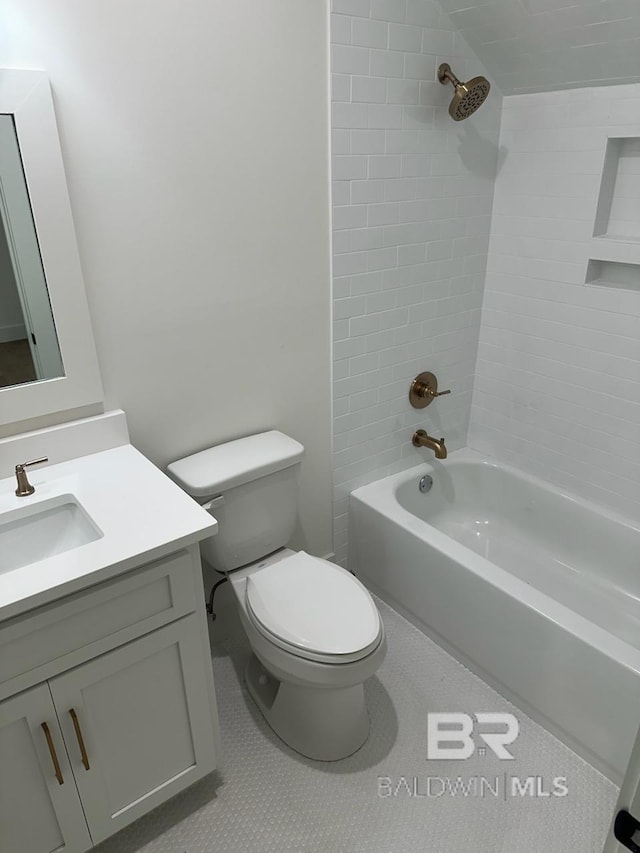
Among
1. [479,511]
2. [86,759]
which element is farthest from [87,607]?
[479,511]

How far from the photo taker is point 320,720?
170cm

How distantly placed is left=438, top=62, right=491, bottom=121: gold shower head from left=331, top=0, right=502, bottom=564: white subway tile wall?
1.9 inches

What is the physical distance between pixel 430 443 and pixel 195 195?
4.16 feet

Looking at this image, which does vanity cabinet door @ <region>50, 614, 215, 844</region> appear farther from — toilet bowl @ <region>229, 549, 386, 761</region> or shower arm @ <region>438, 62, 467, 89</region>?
shower arm @ <region>438, 62, 467, 89</region>

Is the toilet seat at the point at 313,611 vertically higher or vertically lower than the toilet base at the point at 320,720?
higher

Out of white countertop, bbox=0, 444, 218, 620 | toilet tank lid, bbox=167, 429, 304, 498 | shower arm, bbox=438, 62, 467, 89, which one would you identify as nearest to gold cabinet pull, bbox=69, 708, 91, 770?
white countertop, bbox=0, 444, 218, 620

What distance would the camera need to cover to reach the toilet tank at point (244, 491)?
1.71m

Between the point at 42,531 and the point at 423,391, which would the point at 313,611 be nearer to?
the point at 42,531

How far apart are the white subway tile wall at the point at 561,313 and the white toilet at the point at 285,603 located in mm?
1069

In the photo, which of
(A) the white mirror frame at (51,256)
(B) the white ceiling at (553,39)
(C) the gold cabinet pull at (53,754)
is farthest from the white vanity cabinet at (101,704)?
(B) the white ceiling at (553,39)

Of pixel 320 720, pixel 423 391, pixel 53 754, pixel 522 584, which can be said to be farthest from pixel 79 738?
pixel 423 391

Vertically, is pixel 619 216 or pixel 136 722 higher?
pixel 619 216

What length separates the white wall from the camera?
1408 millimetres

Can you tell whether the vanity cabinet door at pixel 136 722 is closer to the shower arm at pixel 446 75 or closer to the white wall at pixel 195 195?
the white wall at pixel 195 195
